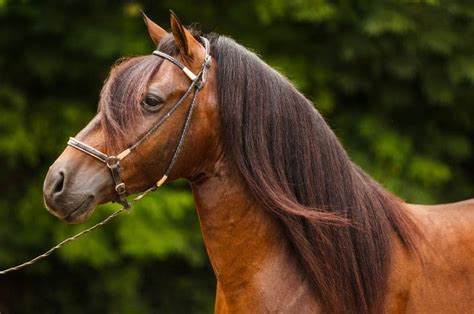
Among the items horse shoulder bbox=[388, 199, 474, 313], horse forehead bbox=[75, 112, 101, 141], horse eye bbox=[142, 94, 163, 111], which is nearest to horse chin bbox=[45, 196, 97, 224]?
horse forehead bbox=[75, 112, 101, 141]

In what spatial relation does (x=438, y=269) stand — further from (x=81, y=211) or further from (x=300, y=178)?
(x=81, y=211)

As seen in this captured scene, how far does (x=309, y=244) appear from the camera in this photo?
9.61 ft

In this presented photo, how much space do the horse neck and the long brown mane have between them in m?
0.04

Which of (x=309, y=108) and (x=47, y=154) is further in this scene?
(x=47, y=154)

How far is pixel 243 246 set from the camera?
2.96 m

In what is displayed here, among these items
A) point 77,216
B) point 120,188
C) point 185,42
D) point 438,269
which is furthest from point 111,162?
point 438,269

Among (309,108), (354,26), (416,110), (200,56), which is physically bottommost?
(416,110)

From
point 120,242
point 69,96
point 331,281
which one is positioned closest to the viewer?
point 331,281

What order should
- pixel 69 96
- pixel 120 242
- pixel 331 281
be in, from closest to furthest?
pixel 331 281, pixel 120 242, pixel 69 96

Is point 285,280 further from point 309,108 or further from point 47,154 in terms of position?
point 47,154

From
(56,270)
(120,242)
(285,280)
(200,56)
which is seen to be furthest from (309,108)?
(56,270)

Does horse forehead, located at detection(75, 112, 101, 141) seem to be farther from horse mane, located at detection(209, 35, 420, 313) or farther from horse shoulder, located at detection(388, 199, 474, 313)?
horse shoulder, located at detection(388, 199, 474, 313)

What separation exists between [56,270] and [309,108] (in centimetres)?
554

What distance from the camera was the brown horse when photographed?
2.83m
